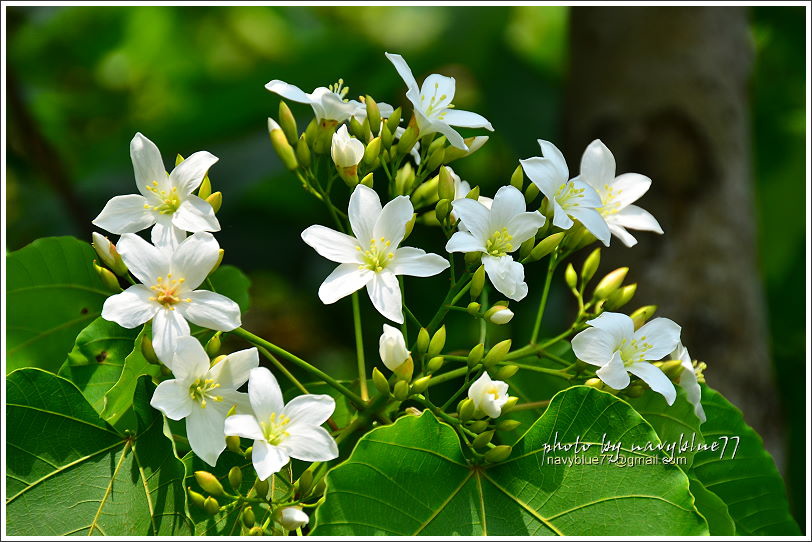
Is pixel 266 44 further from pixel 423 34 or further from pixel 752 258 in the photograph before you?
pixel 752 258

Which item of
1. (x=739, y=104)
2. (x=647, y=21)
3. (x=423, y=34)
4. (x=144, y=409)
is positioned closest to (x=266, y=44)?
(x=423, y=34)

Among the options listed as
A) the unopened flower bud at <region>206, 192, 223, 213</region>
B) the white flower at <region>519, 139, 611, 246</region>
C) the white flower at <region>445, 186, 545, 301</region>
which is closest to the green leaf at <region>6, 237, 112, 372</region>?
the unopened flower bud at <region>206, 192, 223, 213</region>

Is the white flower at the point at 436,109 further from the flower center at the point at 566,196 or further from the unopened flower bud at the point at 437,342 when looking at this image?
the unopened flower bud at the point at 437,342

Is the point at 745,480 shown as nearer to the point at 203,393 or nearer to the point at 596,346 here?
the point at 596,346

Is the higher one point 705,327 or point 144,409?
point 144,409

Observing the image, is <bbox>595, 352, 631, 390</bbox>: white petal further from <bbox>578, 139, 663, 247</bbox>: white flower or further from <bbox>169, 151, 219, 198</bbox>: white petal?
<bbox>169, 151, 219, 198</bbox>: white petal

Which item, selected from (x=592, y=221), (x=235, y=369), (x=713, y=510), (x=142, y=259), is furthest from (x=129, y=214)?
(x=713, y=510)
